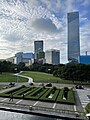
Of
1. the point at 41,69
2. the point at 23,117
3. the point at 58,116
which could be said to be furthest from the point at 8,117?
the point at 41,69

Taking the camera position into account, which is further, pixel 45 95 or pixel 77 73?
pixel 77 73

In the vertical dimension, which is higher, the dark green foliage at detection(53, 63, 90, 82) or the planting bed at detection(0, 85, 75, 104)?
the dark green foliage at detection(53, 63, 90, 82)

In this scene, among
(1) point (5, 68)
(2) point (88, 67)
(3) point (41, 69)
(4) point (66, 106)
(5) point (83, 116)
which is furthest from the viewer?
(3) point (41, 69)

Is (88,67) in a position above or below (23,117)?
above

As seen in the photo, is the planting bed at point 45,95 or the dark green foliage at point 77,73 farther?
the dark green foliage at point 77,73

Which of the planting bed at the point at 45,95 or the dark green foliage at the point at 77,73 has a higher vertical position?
the dark green foliage at the point at 77,73

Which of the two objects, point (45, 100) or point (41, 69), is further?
point (41, 69)

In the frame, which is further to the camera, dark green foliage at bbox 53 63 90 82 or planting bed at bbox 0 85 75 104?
dark green foliage at bbox 53 63 90 82

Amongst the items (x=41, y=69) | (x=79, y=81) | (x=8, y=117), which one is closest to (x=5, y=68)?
(x=41, y=69)

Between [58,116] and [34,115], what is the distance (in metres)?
3.71

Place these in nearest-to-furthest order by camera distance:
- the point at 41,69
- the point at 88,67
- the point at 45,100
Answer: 1. the point at 45,100
2. the point at 88,67
3. the point at 41,69

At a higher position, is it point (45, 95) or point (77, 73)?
point (77, 73)

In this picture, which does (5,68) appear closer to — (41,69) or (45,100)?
(41,69)

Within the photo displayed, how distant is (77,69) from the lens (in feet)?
214
